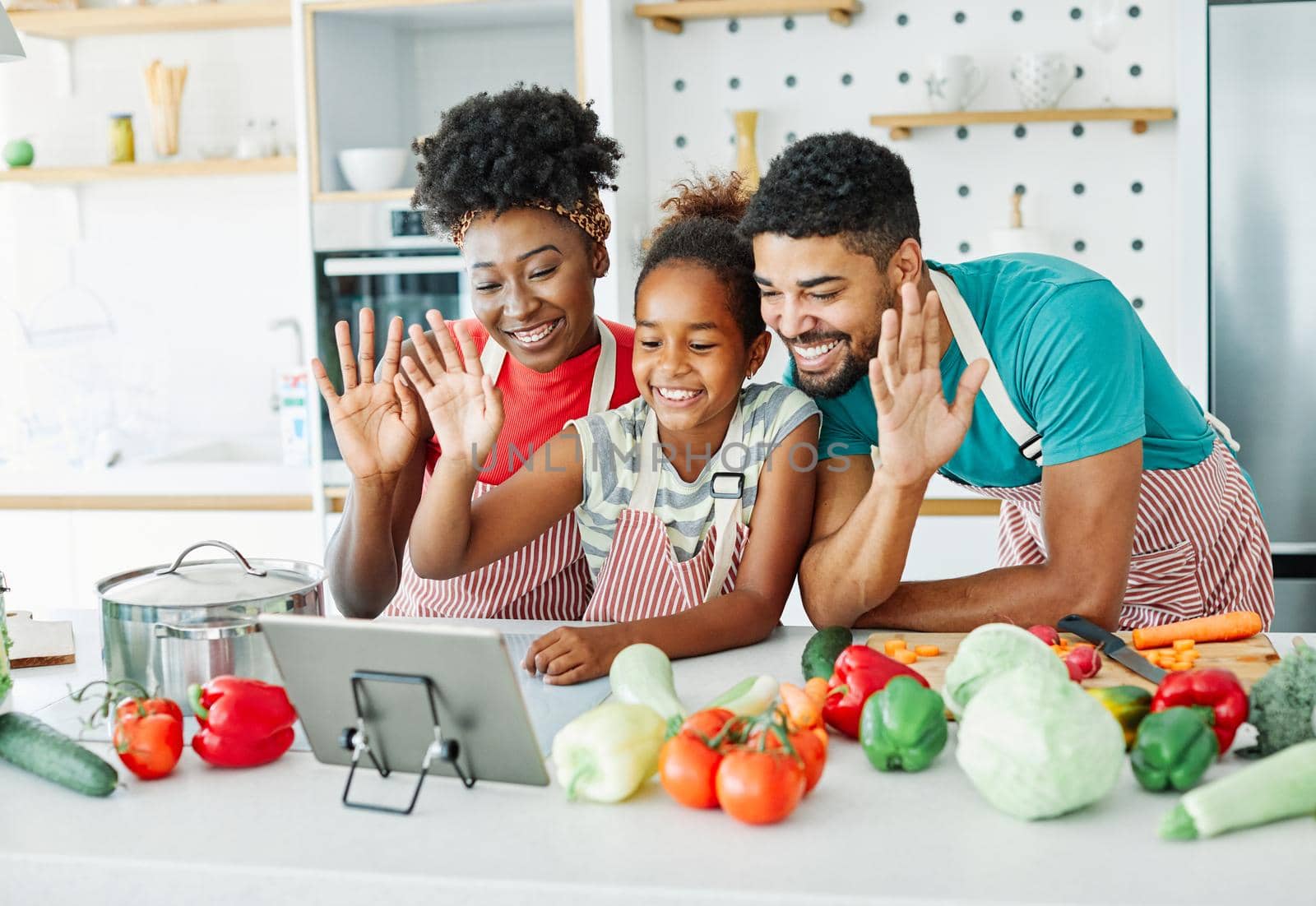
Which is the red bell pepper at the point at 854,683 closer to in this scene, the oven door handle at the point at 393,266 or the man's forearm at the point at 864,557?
the man's forearm at the point at 864,557

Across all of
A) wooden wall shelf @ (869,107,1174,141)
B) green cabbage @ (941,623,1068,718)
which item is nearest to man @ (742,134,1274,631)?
green cabbage @ (941,623,1068,718)

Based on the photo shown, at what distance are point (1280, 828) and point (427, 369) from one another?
999 millimetres

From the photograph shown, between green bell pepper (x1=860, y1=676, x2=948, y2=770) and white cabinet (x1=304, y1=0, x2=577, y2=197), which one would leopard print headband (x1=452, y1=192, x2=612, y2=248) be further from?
white cabinet (x1=304, y1=0, x2=577, y2=197)

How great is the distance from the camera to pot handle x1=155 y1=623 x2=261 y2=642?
3.82 feet

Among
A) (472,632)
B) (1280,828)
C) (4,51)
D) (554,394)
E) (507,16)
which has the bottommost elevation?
(1280,828)

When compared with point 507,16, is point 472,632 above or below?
below

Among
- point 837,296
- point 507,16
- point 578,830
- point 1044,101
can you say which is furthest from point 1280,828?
point 507,16

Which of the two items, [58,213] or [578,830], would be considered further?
[58,213]

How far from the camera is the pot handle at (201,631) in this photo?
1.16 meters

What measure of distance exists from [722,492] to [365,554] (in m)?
0.50

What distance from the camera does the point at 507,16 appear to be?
3184 millimetres

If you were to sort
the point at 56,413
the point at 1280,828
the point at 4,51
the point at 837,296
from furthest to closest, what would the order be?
the point at 56,413 < the point at 4,51 < the point at 837,296 < the point at 1280,828

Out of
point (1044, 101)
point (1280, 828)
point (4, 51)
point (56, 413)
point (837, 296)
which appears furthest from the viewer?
point (56, 413)

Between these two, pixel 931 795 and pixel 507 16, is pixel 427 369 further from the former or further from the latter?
pixel 507 16
